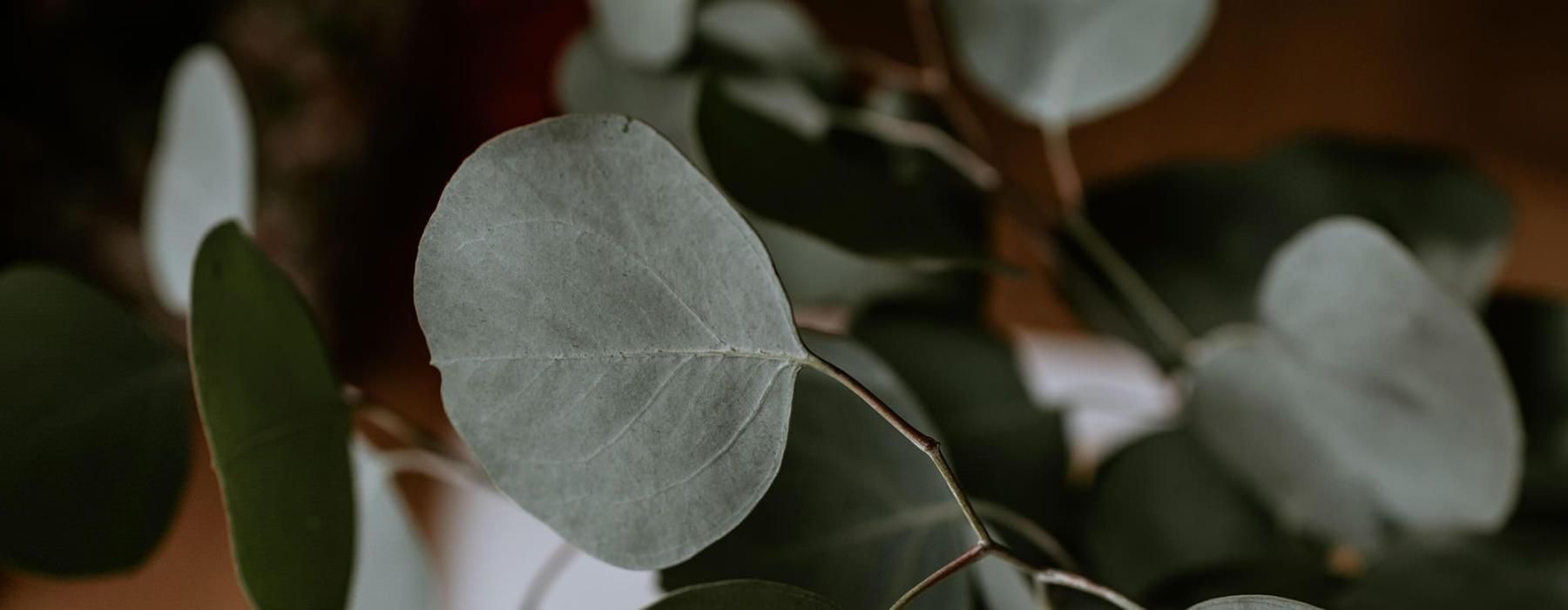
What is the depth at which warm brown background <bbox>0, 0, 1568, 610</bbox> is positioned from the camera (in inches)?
34.0

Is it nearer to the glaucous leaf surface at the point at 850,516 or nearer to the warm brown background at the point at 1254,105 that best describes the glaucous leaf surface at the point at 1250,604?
the glaucous leaf surface at the point at 850,516

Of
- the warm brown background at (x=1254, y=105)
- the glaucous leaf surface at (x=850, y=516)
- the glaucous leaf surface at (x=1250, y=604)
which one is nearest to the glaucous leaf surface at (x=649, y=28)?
the glaucous leaf surface at (x=850, y=516)

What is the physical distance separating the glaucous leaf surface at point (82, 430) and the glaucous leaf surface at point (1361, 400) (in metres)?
0.30

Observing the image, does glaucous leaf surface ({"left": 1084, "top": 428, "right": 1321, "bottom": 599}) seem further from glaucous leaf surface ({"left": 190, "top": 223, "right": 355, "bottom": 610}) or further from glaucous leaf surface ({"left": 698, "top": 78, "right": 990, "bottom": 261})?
glaucous leaf surface ({"left": 190, "top": 223, "right": 355, "bottom": 610})

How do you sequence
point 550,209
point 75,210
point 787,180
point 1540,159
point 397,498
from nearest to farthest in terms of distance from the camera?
point 550,209, point 787,180, point 397,498, point 75,210, point 1540,159

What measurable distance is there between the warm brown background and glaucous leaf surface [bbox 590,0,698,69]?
1.56ft

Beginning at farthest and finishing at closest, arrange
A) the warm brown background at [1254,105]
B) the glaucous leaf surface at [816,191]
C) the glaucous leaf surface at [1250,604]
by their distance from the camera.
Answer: the warm brown background at [1254,105]
the glaucous leaf surface at [816,191]
the glaucous leaf surface at [1250,604]

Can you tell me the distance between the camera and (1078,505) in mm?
432

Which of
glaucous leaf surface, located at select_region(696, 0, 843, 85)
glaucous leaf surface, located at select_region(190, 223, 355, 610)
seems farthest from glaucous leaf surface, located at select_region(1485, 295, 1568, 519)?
glaucous leaf surface, located at select_region(190, 223, 355, 610)

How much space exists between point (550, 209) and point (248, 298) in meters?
0.10

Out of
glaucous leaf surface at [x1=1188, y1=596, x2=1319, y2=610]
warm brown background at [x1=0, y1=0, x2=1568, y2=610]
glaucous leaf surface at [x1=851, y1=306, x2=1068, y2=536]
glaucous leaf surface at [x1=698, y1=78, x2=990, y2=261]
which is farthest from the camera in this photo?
warm brown background at [x1=0, y1=0, x2=1568, y2=610]

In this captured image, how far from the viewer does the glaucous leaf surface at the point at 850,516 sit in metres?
0.29

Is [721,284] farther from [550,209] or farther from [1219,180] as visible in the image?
[1219,180]

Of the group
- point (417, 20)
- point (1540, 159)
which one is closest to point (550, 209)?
point (417, 20)
